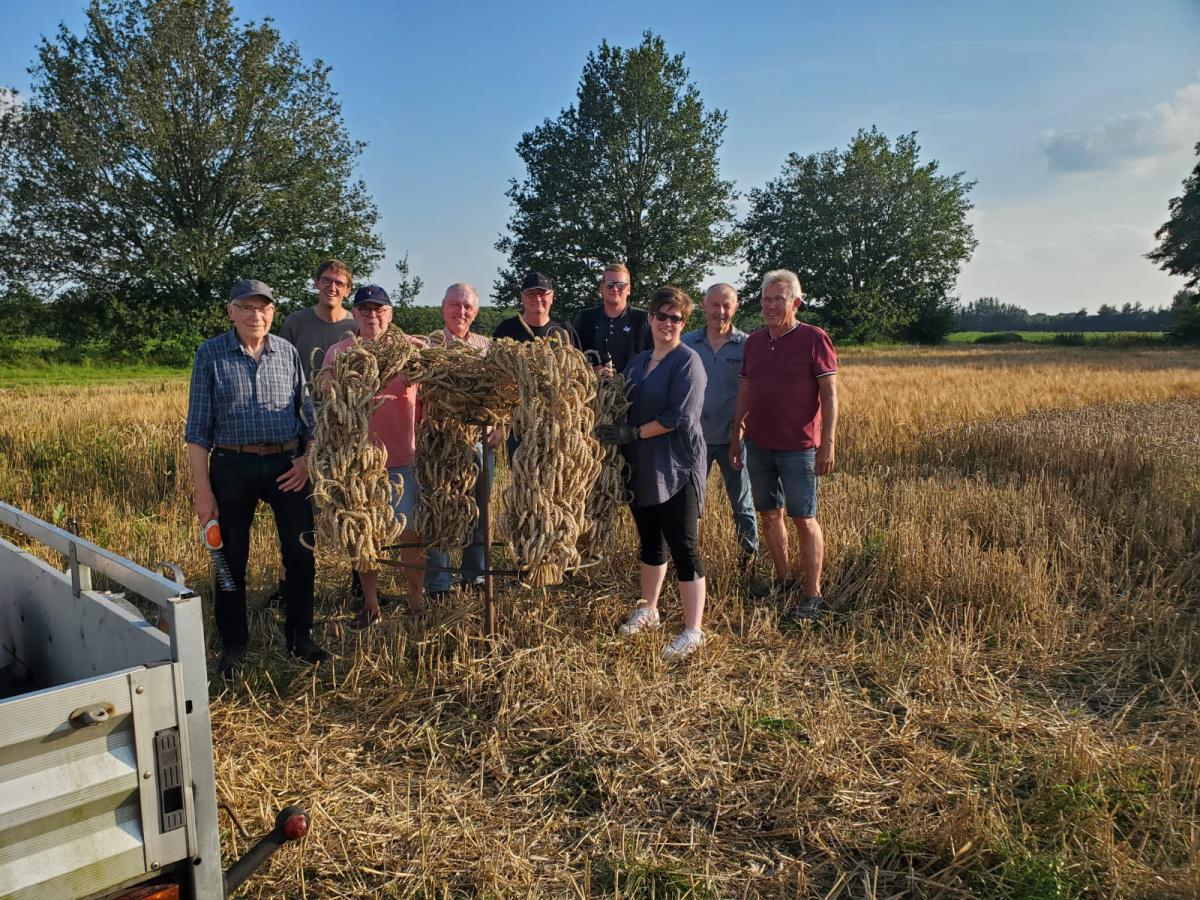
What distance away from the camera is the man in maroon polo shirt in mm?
4922

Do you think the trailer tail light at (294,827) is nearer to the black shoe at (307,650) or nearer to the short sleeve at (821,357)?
the black shoe at (307,650)

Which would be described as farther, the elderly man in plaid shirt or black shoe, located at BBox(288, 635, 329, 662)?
black shoe, located at BBox(288, 635, 329, 662)

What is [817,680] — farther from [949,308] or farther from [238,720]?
[949,308]

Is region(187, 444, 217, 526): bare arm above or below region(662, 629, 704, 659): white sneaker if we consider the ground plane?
above

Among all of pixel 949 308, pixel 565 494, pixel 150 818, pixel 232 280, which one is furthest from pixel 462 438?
pixel 949 308

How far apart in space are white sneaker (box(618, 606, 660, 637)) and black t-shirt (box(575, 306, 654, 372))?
5.22ft

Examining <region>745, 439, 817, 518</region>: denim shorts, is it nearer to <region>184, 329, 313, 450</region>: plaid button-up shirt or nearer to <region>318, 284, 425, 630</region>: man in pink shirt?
<region>318, 284, 425, 630</region>: man in pink shirt

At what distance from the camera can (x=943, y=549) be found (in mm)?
5398

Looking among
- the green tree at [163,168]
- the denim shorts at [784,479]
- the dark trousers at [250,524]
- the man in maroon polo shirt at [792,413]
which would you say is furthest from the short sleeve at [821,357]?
the green tree at [163,168]

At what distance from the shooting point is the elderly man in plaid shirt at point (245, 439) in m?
4.05

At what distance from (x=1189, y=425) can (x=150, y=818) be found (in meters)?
11.1

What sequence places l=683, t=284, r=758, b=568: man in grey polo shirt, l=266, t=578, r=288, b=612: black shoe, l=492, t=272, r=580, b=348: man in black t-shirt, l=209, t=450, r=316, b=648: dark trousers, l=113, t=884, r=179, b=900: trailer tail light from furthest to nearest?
l=683, t=284, r=758, b=568: man in grey polo shirt
l=266, t=578, r=288, b=612: black shoe
l=492, t=272, r=580, b=348: man in black t-shirt
l=209, t=450, r=316, b=648: dark trousers
l=113, t=884, r=179, b=900: trailer tail light

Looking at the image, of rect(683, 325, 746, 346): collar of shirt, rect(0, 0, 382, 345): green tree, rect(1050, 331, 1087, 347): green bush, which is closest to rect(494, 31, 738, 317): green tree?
rect(0, 0, 382, 345): green tree

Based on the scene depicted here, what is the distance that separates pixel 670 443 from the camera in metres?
4.29
